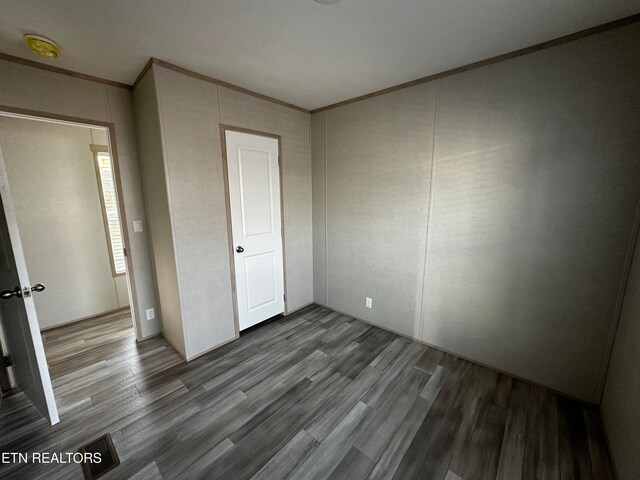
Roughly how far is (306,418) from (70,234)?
3.38 metres

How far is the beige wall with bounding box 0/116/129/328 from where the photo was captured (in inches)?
108

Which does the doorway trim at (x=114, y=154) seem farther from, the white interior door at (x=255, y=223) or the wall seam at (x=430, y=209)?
the wall seam at (x=430, y=209)

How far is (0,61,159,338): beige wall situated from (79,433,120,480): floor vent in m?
1.28

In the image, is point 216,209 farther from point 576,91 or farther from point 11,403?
point 576,91

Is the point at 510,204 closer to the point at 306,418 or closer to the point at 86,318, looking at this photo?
the point at 306,418

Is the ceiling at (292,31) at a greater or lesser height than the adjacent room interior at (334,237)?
greater

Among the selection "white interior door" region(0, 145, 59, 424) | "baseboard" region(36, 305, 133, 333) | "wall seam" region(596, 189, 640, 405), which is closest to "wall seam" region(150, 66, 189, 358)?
"white interior door" region(0, 145, 59, 424)

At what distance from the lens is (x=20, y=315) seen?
67.9 inches

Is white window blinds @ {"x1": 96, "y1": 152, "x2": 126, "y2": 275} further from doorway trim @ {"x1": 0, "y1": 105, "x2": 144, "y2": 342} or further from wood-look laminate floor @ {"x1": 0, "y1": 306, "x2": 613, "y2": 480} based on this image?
wood-look laminate floor @ {"x1": 0, "y1": 306, "x2": 613, "y2": 480}

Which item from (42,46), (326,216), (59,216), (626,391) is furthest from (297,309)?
(42,46)

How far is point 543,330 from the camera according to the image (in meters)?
1.97

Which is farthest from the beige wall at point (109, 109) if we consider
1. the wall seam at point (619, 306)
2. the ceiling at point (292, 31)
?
the wall seam at point (619, 306)

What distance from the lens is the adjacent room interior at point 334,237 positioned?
154 cm

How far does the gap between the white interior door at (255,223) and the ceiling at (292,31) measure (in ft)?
2.32
